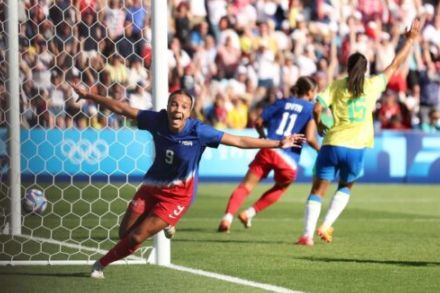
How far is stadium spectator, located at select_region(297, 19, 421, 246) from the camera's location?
13016 mm

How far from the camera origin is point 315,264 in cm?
1140

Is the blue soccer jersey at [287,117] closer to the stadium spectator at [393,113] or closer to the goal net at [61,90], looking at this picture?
the goal net at [61,90]

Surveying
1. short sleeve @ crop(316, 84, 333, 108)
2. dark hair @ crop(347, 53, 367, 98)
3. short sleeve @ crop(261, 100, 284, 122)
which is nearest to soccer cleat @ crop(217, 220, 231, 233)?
short sleeve @ crop(261, 100, 284, 122)

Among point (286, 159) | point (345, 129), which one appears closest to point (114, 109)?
point (345, 129)

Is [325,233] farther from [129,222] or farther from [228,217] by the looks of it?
[129,222]

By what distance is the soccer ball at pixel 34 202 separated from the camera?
14653mm

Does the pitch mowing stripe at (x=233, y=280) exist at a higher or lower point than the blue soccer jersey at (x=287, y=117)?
lower

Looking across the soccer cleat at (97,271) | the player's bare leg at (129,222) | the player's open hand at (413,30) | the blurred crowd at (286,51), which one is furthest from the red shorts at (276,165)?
the blurred crowd at (286,51)

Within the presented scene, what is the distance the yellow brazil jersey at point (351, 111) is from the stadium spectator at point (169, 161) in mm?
2988

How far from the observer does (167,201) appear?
10281 millimetres

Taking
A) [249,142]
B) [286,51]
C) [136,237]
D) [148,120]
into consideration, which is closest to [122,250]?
[136,237]

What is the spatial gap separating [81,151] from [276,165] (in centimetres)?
390

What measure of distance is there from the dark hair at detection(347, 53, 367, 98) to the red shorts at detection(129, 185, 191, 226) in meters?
3.18

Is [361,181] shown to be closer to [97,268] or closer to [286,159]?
[286,159]
